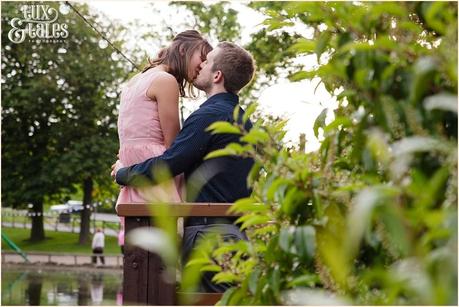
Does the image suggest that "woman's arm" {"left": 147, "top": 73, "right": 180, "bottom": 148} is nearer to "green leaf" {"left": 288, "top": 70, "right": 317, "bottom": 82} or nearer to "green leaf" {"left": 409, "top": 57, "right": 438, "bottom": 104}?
"green leaf" {"left": 288, "top": 70, "right": 317, "bottom": 82}

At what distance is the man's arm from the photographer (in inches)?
153

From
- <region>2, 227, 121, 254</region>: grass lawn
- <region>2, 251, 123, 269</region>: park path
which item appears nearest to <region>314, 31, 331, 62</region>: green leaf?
<region>2, 251, 123, 269</region>: park path

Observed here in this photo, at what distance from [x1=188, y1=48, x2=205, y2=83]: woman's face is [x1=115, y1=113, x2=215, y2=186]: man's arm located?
0.56 metres

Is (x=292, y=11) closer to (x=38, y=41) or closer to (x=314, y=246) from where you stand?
(x=314, y=246)

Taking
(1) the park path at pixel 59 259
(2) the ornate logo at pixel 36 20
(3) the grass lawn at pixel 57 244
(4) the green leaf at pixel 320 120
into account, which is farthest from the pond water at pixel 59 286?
(4) the green leaf at pixel 320 120

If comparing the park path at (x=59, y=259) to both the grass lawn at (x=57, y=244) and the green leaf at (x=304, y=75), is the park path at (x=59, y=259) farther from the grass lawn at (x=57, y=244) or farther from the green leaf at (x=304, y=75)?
the green leaf at (x=304, y=75)

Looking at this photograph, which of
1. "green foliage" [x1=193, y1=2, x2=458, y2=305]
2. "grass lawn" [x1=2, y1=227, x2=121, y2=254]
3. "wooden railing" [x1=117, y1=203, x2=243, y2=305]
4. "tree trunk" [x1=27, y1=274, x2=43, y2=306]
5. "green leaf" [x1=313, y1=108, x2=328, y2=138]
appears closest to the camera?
"green foliage" [x1=193, y1=2, x2=458, y2=305]

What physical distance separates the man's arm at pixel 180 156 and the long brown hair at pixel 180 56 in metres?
0.58

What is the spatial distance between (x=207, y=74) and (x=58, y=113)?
34821 mm

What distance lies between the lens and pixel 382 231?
68.7 inches

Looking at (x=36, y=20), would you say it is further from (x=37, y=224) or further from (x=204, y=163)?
(x=37, y=224)

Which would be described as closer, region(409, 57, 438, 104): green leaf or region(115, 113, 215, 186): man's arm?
region(409, 57, 438, 104): green leaf

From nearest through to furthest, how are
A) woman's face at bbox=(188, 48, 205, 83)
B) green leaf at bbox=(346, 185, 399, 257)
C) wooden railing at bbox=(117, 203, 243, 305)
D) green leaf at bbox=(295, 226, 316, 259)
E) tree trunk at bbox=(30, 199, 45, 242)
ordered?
green leaf at bbox=(346, 185, 399, 257)
green leaf at bbox=(295, 226, 316, 259)
wooden railing at bbox=(117, 203, 243, 305)
woman's face at bbox=(188, 48, 205, 83)
tree trunk at bbox=(30, 199, 45, 242)

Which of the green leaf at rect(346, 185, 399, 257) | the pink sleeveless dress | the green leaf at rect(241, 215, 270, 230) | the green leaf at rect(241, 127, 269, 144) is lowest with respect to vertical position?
the green leaf at rect(346, 185, 399, 257)
